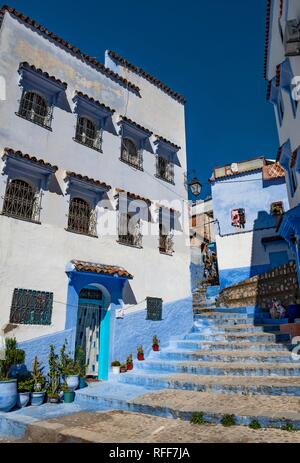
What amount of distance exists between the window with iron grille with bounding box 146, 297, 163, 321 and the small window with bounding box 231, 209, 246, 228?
1375 cm

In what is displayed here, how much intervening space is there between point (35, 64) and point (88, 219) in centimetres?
595

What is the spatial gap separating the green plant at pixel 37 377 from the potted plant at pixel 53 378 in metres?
0.27

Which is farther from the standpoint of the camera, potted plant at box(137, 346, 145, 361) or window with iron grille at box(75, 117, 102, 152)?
window with iron grille at box(75, 117, 102, 152)

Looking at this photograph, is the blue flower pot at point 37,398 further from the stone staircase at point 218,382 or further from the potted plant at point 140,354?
the potted plant at point 140,354

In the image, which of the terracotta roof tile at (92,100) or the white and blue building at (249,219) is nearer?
the terracotta roof tile at (92,100)

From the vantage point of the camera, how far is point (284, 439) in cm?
486

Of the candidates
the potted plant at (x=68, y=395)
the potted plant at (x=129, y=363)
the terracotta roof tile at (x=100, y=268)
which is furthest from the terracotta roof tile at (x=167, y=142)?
the potted plant at (x=68, y=395)

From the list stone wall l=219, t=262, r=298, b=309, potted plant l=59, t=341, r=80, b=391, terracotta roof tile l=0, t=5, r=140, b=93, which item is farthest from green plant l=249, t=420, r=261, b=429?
terracotta roof tile l=0, t=5, r=140, b=93

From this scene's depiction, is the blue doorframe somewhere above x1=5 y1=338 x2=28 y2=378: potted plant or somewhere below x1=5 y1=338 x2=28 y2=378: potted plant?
above

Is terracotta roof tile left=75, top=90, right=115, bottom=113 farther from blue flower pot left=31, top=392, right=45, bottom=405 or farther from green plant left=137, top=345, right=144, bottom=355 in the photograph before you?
blue flower pot left=31, top=392, right=45, bottom=405

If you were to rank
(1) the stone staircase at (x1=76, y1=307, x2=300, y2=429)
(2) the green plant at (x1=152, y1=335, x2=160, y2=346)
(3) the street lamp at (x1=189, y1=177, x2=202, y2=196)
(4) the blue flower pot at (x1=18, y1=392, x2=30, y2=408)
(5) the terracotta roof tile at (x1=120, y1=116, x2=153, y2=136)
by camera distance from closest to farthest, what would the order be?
(1) the stone staircase at (x1=76, y1=307, x2=300, y2=429) → (4) the blue flower pot at (x1=18, y1=392, x2=30, y2=408) → (2) the green plant at (x1=152, y1=335, x2=160, y2=346) → (5) the terracotta roof tile at (x1=120, y1=116, x2=153, y2=136) → (3) the street lamp at (x1=189, y1=177, x2=202, y2=196)

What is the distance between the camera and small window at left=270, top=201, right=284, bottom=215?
23578 millimetres

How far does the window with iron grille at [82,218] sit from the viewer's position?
11.3 metres

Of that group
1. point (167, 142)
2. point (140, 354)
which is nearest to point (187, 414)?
point (140, 354)
